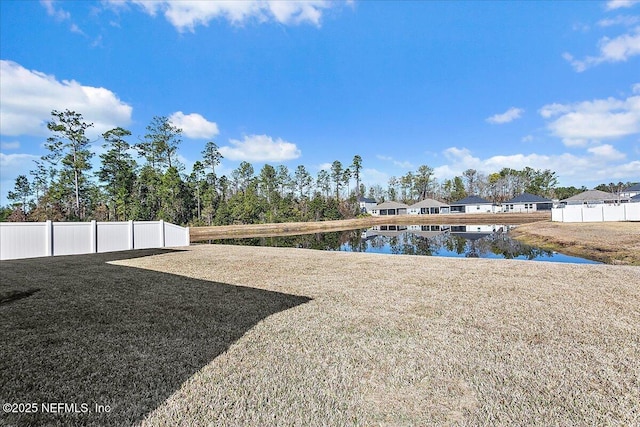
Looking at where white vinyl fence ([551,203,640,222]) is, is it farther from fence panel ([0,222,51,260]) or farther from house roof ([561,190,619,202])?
fence panel ([0,222,51,260])

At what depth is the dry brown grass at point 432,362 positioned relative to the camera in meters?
1.76

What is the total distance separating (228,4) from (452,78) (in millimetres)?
20883

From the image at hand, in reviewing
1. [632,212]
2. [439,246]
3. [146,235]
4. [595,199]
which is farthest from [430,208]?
[146,235]

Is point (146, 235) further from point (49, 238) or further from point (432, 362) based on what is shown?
point (432, 362)

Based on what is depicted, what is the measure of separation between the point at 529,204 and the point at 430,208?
14594mm

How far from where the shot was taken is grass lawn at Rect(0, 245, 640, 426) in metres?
1.79

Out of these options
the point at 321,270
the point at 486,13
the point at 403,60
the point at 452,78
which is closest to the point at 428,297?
the point at 321,270

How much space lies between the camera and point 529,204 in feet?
148

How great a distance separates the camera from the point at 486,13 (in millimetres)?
13992

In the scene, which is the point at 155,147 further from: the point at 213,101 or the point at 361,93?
the point at 361,93

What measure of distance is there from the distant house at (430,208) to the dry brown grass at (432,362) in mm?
49982

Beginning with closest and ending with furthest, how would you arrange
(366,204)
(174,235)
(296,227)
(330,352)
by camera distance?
(330,352), (174,235), (296,227), (366,204)

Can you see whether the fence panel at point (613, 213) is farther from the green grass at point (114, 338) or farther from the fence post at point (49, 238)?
the fence post at point (49, 238)

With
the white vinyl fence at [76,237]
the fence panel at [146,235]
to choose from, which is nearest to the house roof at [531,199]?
the white vinyl fence at [76,237]
